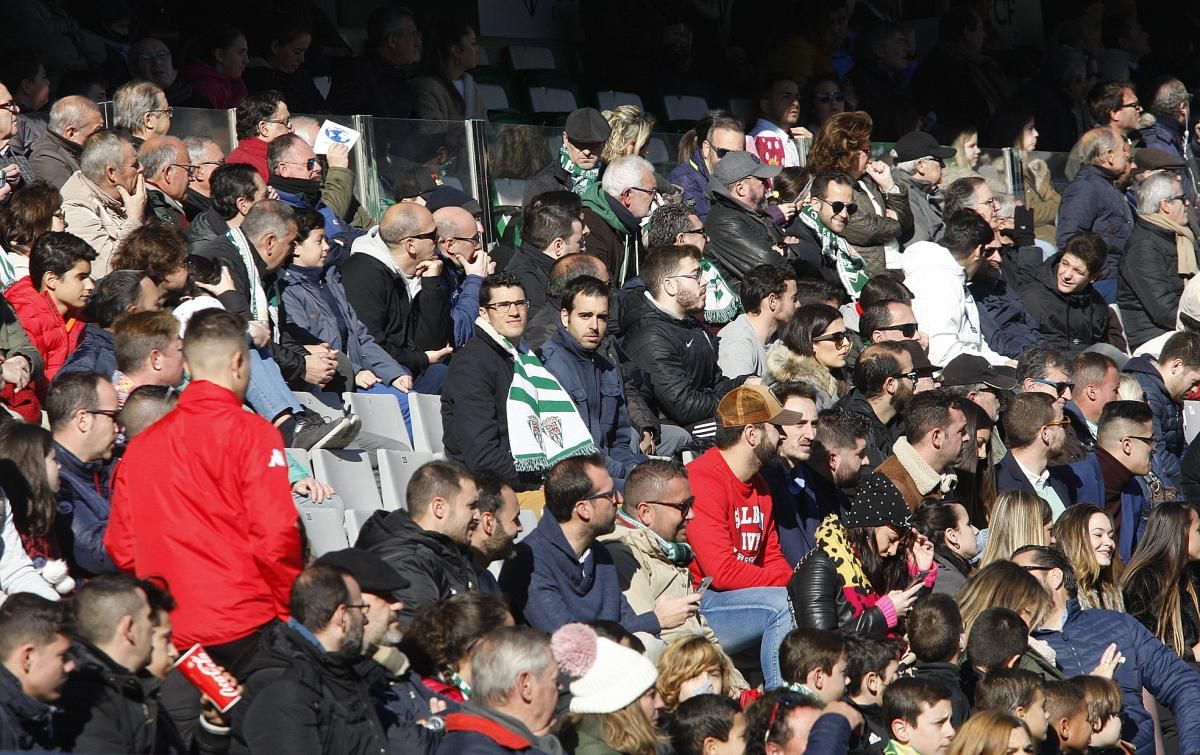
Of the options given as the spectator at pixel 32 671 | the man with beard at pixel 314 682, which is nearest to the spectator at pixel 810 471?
the man with beard at pixel 314 682

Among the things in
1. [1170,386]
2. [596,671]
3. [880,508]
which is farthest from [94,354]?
[1170,386]

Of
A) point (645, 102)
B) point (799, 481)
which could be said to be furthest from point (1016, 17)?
point (799, 481)

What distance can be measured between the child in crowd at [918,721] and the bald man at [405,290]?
12.0ft

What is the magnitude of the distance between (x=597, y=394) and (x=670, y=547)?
137 cm

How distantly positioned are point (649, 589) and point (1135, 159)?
28.0 feet

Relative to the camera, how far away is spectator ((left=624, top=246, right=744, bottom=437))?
9781 millimetres

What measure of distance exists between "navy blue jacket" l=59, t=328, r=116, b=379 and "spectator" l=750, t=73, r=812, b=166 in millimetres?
6436

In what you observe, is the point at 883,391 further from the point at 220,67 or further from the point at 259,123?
the point at 220,67

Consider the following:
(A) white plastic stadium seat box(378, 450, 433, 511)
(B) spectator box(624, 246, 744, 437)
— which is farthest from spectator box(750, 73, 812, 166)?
(A) white plastic stadium seat box(378, 450, 433, 511)

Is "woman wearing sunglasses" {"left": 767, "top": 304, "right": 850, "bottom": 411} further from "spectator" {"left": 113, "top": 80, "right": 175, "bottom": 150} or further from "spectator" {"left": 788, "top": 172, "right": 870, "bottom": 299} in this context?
"spectator" {"left": 113, "top": 80, "right": 175, "bottom": 150}

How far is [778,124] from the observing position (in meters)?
13.9

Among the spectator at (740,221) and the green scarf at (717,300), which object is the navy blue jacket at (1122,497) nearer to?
the green scarf at (717,300)

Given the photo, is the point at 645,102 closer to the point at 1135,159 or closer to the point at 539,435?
the point at 1135,159

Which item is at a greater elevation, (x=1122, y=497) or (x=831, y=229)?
(x=831, y=229)
